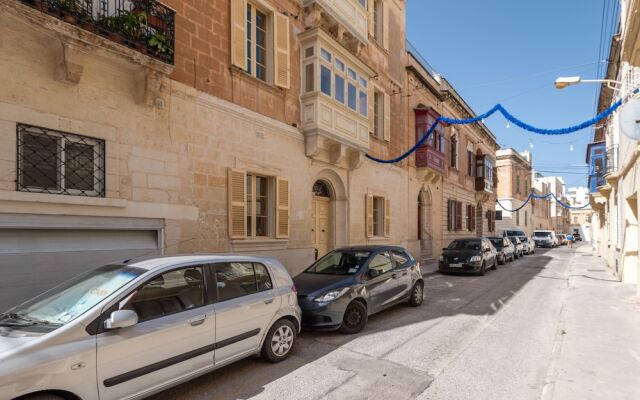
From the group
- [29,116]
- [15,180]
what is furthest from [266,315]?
[29,116]

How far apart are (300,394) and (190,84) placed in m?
6.83

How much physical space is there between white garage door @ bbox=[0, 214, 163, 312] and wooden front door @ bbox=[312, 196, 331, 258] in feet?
20.6

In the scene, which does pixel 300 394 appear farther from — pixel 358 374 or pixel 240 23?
pixel 240 23

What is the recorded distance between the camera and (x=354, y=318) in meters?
6.63

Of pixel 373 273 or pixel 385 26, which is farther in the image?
pixel 385 26

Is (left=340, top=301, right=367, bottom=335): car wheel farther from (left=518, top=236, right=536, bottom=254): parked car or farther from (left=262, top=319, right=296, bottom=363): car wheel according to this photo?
(left=518, top=236, right=536, bottom=254): parked car

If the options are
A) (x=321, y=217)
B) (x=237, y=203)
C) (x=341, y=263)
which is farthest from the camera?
(x=321, y=217)

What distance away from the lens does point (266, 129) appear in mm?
10281

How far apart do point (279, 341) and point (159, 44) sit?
5.80m

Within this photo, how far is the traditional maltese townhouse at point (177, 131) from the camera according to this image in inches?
232

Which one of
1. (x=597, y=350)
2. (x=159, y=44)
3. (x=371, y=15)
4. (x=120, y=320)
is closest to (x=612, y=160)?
(x=371, y=15)

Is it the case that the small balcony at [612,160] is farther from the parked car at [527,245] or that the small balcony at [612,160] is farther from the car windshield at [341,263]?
the parked car at [527,245]

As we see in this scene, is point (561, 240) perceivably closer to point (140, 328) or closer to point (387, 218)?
point (387, 218)

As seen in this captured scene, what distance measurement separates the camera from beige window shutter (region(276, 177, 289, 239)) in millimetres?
10404
